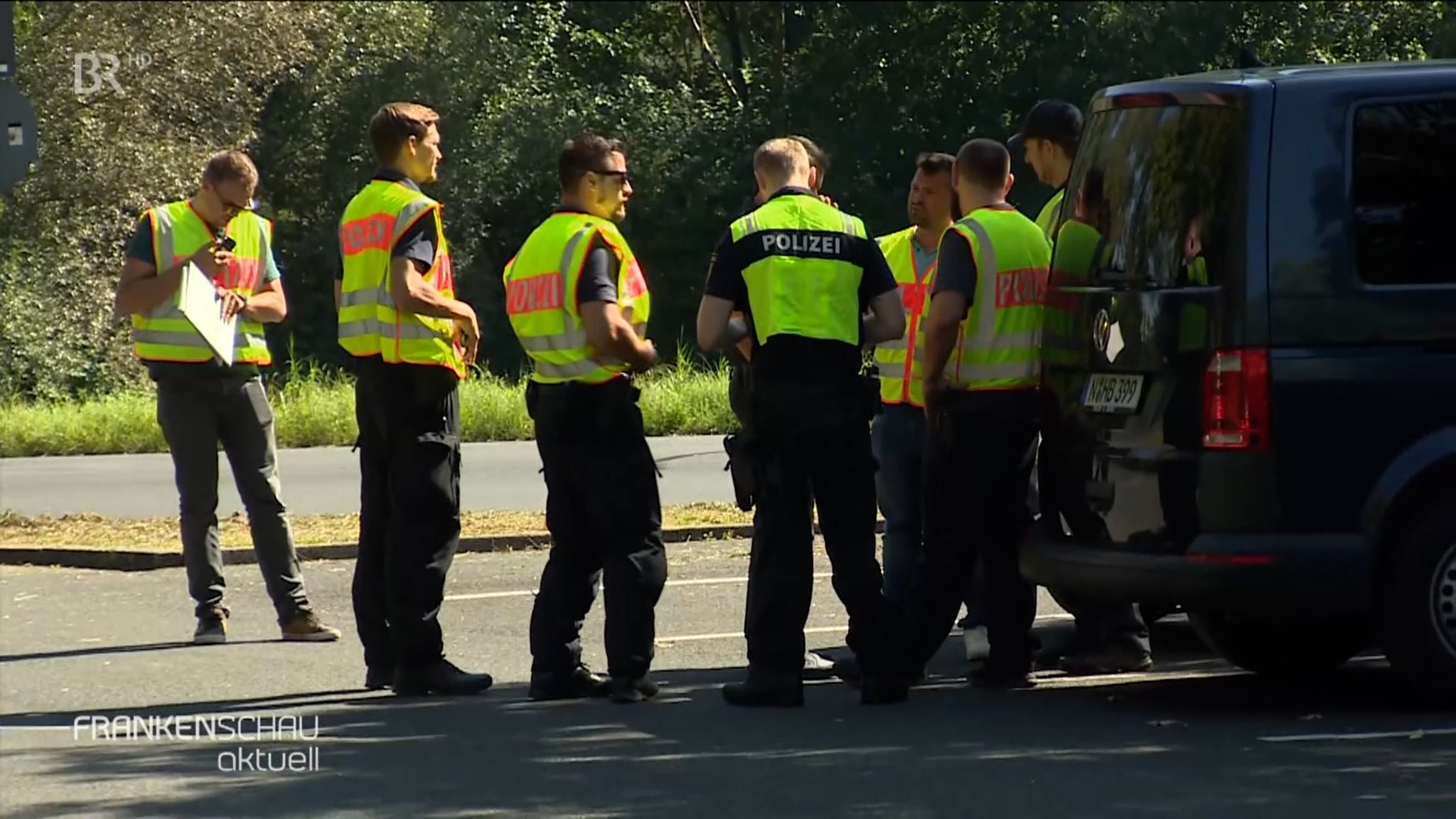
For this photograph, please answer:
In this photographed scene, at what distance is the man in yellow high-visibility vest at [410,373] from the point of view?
8.26 metres

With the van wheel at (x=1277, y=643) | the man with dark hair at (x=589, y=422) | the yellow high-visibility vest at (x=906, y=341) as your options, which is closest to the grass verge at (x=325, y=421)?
the yellow high-visibility vest at (x=906, y=341)

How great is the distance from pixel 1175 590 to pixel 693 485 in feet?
28.9

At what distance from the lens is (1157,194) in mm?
7539

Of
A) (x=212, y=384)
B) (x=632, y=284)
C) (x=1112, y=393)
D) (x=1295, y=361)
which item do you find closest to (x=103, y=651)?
(x=212, y=384)

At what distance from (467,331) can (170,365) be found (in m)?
1.84

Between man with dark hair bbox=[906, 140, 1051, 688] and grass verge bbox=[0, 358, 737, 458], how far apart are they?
12.1m

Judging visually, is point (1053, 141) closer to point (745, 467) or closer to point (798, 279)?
point (798, 279)

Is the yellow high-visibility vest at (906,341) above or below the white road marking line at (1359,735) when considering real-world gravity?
above

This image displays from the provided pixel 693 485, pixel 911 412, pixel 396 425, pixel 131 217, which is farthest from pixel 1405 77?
pixel 131 217

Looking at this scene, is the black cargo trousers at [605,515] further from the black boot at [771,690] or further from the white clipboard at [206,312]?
the white clipboard at [206,312]

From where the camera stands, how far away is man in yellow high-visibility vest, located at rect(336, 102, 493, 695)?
8258mm

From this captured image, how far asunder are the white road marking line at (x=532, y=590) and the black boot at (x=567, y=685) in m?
2.82

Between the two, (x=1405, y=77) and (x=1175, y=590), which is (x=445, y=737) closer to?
(x=1175, y=590)

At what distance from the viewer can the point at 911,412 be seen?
8.78 meters
